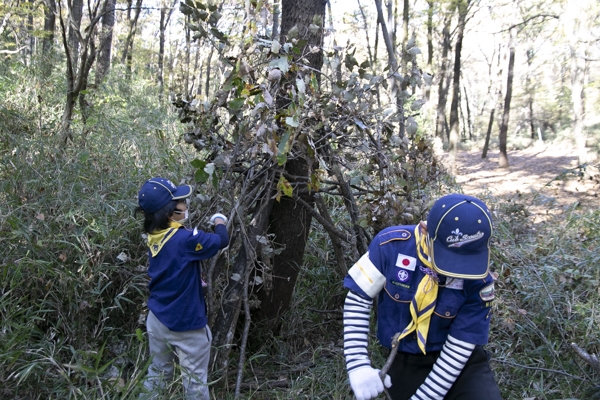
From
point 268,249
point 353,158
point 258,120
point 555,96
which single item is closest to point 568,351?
point 353,158

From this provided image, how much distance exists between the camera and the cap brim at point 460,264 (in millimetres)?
1749

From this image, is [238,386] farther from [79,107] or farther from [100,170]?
[79,107]

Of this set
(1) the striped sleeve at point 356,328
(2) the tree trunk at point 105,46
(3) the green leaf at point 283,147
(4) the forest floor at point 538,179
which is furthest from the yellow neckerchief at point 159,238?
(4) the forest floor at point 538,179

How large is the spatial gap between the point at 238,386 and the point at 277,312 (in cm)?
84

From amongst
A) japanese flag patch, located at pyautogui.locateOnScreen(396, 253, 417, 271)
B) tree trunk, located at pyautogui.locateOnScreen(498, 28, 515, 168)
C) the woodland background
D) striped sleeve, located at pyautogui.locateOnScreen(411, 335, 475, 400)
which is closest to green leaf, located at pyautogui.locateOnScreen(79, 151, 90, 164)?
the woodland background

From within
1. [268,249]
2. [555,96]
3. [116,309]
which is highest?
[555,96]

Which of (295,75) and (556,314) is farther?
(556,314)

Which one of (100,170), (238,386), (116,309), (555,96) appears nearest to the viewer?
(238,386)

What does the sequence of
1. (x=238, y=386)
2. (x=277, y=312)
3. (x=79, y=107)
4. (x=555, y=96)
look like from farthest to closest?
1. (x=555, y=96)
2. (x=79, y=107)
3. (x=277, y=312)
4. (x=238, y=386)

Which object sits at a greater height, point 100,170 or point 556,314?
point 100,170

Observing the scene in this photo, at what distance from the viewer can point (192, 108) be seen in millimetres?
3346

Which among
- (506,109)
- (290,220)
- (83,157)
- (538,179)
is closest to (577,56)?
(506,109)

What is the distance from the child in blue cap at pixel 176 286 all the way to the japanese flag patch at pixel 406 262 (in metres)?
1.10

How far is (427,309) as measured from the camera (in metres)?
1.92
